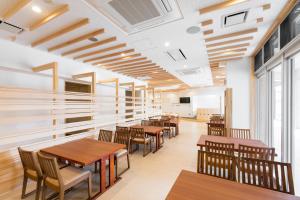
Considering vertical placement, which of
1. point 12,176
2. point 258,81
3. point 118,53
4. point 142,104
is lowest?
point 12,176

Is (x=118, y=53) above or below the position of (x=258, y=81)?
above

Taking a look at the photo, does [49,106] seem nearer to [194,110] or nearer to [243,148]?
[243,148]

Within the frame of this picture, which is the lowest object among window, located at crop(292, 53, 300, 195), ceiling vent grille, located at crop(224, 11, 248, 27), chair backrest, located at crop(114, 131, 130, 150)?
chair backrest, located at crop(114, 131, 130, 150)

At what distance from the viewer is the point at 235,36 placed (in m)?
2.83

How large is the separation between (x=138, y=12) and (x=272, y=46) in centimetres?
282

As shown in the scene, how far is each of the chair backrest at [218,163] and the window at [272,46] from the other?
7.76ft

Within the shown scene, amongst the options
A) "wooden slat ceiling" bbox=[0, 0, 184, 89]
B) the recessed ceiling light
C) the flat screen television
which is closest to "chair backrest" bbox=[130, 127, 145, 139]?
"wooden slat ceiling" bbox=[0, 0, 184, 89]

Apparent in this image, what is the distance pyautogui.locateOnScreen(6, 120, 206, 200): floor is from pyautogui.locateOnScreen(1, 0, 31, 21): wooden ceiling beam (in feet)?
9.34

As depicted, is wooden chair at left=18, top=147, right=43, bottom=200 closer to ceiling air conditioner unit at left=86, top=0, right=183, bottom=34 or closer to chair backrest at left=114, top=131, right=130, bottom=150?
chair backrest at left=114, top=131, right=130, bottom=150

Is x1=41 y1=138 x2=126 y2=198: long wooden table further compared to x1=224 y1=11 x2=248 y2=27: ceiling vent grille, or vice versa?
x1=224 y1=11 x2=248 y2=27: ceiling vent grille

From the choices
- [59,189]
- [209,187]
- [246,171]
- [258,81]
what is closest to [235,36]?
[258,81]

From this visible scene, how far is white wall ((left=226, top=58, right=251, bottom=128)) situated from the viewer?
4.21 m

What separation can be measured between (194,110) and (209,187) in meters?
12.6

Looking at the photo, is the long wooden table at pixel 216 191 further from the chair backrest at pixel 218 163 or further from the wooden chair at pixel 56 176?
the wooden chair at pixel 56 176
